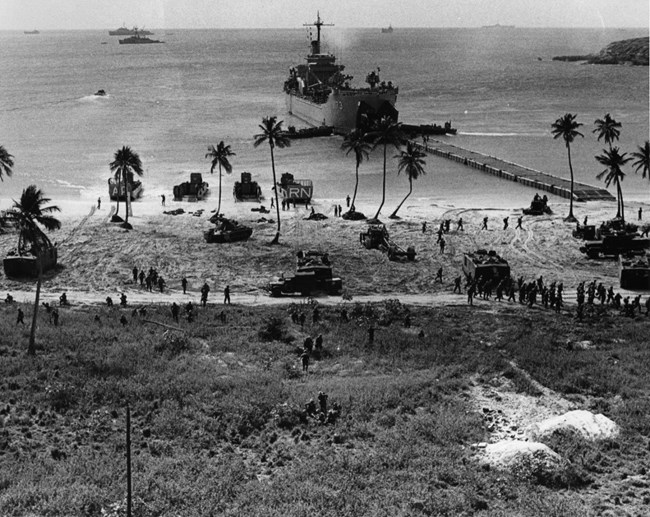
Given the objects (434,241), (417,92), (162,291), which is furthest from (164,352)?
(417,92)

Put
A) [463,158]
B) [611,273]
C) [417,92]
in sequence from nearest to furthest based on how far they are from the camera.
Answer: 1. [611,273]
2. [463,158]
3. [417,92]

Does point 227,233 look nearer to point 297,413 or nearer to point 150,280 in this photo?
point 150,280

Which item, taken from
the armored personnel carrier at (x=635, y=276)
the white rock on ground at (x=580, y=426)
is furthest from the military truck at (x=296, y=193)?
the white rock on ground at (x=580, y=426)

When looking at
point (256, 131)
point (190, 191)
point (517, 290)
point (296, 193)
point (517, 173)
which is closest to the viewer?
point (517, 290)

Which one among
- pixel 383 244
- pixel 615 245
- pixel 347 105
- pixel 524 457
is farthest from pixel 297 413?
pixel 347 105

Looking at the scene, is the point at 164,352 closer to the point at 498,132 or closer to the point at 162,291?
the point at 162,291

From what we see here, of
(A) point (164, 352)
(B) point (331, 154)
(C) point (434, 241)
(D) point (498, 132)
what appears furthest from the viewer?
(D) point (498, 132)
